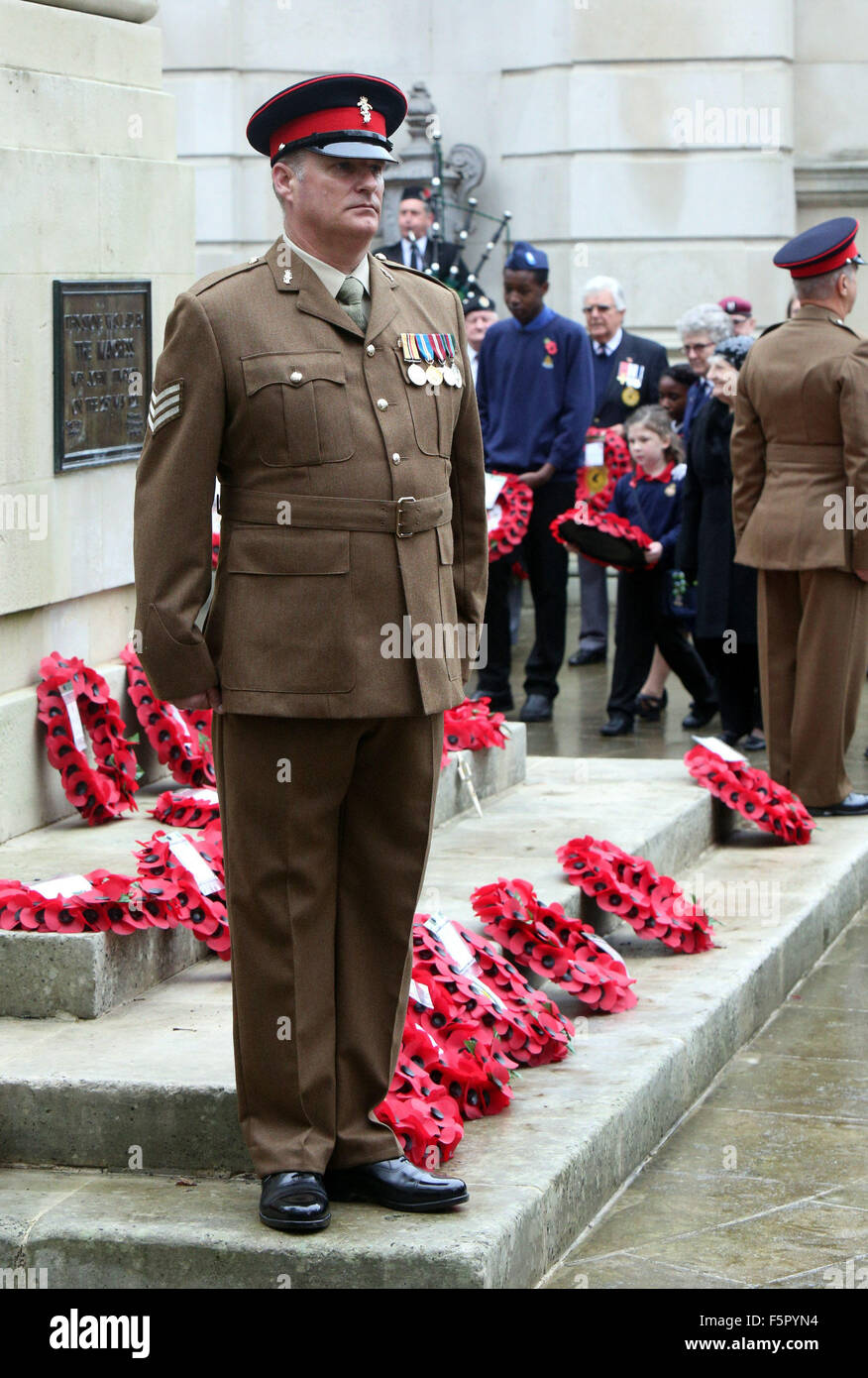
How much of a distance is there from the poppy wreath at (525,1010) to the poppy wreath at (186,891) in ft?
1.91

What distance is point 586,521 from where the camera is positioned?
953 centimetres

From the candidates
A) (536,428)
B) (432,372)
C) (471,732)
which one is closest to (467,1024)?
(432,372)

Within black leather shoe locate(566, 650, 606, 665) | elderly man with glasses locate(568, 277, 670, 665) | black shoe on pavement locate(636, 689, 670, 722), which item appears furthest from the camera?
black leather shoe locate(566, 650, 606, 665)

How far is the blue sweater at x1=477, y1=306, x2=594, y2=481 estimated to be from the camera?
987 centimetres

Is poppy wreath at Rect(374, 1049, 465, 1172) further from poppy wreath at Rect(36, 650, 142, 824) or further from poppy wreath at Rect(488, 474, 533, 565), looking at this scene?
poppy wreath at Rect(488, 474, 533, 565)

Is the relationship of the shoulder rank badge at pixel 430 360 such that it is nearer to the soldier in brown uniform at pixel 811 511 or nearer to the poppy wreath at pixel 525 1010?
the poppy wreath at pixel 525 1010

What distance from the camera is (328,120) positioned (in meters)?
3.76

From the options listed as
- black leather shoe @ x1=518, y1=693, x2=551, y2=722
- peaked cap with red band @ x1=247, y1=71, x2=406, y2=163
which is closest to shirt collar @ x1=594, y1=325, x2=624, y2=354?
black leather shoe @ x1=518, y1=693, x2=551, y2=722

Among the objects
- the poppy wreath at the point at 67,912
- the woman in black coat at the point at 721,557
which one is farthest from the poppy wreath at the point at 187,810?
the woman in black coat at the point at 721,557

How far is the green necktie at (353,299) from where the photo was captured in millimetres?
3861

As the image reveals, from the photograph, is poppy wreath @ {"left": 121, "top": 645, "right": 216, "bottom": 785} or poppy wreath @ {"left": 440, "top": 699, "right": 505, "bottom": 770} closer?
poppy wreath @ {"left": 121, "top": 645, "right": 216, "bottom": 785}

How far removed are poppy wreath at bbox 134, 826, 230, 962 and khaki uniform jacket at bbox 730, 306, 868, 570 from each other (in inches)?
123

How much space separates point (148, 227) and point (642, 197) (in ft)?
28.5
